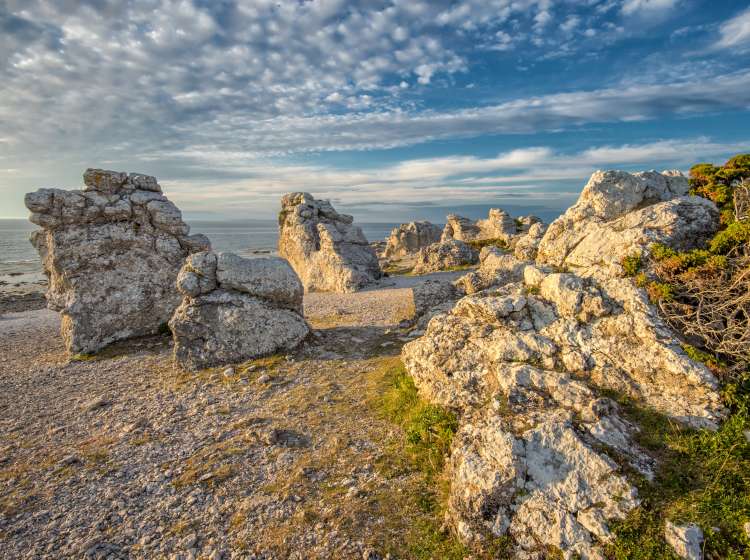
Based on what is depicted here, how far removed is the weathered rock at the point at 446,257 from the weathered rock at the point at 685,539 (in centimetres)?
3632

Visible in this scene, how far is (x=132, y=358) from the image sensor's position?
17.6 metres

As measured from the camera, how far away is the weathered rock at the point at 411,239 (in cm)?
6288

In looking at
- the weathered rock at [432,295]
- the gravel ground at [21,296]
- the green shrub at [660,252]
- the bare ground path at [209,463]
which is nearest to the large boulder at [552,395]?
the green shrub at [660,252]

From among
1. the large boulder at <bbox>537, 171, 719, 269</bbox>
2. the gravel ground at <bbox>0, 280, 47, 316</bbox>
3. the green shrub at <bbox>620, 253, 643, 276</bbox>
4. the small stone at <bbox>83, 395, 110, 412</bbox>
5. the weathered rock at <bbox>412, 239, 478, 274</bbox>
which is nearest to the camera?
the green shrub at <bbox>620, 253, 643, 276</bbox>

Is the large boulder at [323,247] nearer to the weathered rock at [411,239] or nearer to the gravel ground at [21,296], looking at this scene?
the weathered rock at [411,239]

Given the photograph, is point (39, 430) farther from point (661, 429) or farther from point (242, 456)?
point (661, 429)

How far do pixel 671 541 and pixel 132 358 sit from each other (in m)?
18.8

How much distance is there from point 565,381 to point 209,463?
326 inches

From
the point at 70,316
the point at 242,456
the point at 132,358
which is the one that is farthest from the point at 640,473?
the point at 70,316

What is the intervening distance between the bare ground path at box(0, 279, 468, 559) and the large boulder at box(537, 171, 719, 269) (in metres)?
7.15

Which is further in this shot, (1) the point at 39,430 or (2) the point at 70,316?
(2) the point at 70,316

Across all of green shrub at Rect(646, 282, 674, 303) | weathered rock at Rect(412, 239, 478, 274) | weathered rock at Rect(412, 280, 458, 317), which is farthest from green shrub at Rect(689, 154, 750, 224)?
weathered rock at Rect(412, 239, 478, 274)

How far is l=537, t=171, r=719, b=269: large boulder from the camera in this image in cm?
1077

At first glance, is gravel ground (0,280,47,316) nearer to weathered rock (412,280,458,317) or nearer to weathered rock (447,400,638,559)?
weathered rock (412,280,458,317)
